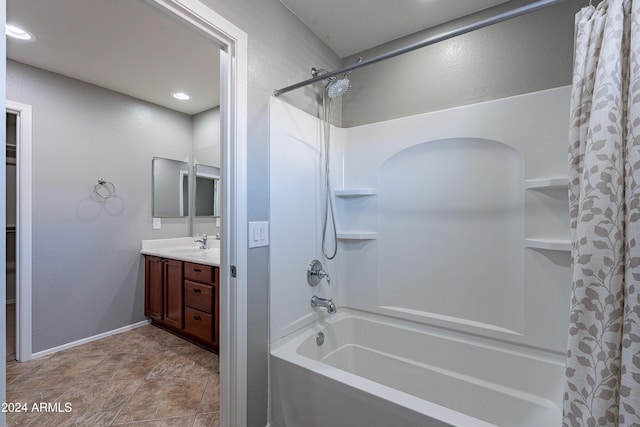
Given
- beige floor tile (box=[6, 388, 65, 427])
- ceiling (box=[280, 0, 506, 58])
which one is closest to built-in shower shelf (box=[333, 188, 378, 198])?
ceiling (box=[280, 0, 506, 58])

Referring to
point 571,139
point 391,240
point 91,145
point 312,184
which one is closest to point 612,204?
point 571,139

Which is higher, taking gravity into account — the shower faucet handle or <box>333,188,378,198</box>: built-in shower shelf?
<box>333,188,378,198</box>: built-in shower shelf

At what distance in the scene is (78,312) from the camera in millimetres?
2619

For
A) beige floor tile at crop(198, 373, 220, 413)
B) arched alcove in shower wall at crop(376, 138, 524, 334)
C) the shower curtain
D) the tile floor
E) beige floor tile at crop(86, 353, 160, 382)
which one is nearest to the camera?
the shower curtain

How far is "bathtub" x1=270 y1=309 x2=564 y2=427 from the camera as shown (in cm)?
115

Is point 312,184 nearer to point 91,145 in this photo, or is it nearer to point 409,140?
point 409,140

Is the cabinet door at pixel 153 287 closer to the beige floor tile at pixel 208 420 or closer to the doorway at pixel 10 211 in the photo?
the doorway at pixel 10 211

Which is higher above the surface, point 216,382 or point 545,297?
point 545,297

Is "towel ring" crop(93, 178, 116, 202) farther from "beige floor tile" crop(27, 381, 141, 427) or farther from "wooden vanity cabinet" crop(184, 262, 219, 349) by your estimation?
"beige floor tile" crop(27, 381, 141, 427)

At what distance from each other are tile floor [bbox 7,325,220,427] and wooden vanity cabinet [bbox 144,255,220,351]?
0.68 feet

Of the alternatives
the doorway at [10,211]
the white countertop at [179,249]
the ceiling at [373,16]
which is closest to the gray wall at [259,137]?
the ceiling at [373,16]

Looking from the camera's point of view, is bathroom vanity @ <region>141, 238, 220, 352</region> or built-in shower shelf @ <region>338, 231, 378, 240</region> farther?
bathroom vanity @ <region>141, 238, 220, 352</region>

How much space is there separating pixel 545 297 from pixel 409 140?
1.18 meters

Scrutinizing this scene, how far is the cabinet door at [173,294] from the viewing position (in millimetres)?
2650
